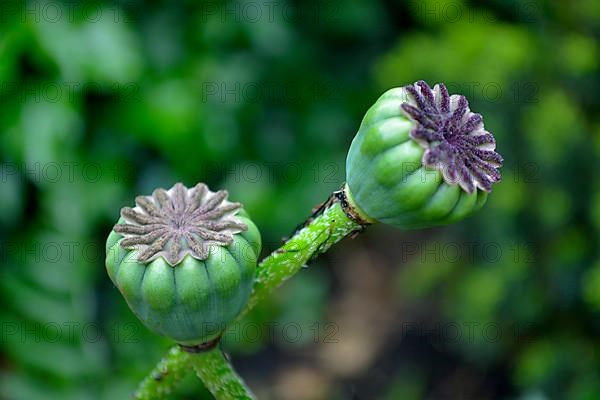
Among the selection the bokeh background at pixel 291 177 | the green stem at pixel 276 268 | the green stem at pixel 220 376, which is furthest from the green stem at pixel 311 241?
the bokeh background at pixel 291 177

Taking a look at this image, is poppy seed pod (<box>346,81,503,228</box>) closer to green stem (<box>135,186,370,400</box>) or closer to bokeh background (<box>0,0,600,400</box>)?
green stem (<box>135,186,370,400</box>)

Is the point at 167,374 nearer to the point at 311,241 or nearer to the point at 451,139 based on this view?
the point at 311,241

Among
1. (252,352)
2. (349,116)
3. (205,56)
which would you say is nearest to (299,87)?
(349,116)

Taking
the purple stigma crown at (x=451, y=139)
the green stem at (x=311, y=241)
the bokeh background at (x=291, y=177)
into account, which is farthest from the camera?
the bokeh background at (x=291, y=177)

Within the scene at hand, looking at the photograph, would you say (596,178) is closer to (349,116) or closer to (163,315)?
(349,116)

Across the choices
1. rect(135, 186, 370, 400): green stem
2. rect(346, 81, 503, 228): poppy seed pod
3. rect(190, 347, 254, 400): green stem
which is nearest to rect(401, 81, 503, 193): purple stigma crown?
rect(346, 81, 503, 228): poppy seed pod

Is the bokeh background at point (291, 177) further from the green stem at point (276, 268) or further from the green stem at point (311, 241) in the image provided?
the green stem at point (311, 241)

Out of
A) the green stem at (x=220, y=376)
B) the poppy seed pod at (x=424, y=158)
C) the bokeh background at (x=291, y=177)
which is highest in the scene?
the bokeh background at (x=291, y=177)

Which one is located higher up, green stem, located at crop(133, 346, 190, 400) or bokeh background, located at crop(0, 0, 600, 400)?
bokeh background, located at crop(0, 0, 600, 400)

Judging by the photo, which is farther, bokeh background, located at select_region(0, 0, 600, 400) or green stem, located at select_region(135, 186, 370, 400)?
bokeh background, located at select_region(0, 0, 600, 400)
